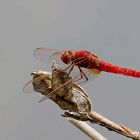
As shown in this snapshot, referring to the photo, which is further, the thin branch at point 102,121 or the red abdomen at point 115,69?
the red abdomen at point 115,69

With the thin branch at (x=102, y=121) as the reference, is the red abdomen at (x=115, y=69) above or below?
above

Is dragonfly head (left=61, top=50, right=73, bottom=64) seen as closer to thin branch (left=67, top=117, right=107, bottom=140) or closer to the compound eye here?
the compound eye

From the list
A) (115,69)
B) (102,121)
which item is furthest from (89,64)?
(102,121)

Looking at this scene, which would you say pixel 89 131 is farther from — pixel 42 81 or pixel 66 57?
pixel 66 57

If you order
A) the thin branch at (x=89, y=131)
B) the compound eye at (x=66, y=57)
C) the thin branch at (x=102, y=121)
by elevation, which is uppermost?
the compound eye at (x=66, y=57)

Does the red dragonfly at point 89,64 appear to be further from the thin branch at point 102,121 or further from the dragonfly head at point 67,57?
the thin branch at point 102,121

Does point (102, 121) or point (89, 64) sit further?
point (89, 64)

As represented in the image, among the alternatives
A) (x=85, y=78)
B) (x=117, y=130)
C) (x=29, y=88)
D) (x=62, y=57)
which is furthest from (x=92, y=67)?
(x=117, y=130)

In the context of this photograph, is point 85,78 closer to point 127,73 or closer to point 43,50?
point 127,73

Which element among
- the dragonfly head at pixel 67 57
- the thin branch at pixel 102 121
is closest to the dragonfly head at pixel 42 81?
the thin branch at pixel 102 121

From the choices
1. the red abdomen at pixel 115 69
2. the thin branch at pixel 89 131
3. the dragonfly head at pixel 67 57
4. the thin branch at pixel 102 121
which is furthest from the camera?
the dragonfly head at pixel 67 57

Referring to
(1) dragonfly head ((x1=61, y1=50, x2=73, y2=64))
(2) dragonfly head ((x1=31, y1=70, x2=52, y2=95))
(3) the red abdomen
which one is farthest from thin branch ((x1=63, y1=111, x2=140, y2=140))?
(1) dragonfly head ((x1=61, y1=50, x2=73, y2=64))
